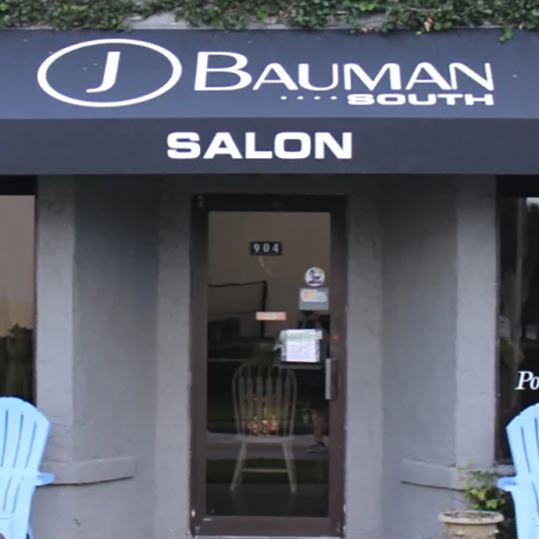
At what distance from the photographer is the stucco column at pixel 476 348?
21.3 ft

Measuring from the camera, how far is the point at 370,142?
5.87 metres

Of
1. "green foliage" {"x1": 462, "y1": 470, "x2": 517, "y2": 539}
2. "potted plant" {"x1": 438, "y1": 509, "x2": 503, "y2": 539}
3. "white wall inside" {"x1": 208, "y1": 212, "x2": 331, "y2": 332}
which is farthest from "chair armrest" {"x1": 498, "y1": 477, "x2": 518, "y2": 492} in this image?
"white wall inside" {"x1": 208, "y1": 212, "x2": 331, "y2": 332}

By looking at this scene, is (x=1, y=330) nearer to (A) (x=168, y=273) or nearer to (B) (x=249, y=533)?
(A) (x=168, y=273)

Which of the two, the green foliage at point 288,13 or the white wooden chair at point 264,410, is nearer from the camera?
the green foliage at point 288,13

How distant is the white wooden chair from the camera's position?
23.5 ft

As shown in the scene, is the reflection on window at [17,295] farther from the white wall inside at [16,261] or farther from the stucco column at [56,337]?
the stucco column at [56,337]

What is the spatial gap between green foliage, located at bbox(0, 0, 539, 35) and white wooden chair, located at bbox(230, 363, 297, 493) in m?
2.20

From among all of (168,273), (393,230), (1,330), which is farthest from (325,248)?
(1,330)

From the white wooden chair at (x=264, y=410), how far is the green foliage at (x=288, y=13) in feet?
7.23

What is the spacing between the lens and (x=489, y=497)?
6.41 m

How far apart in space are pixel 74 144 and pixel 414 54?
6.61 feet

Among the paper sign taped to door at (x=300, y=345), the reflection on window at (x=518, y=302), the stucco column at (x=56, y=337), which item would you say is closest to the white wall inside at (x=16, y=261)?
the stucco column at (x=56, y=337)

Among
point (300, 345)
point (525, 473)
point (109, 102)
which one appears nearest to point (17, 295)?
point (109, 102)

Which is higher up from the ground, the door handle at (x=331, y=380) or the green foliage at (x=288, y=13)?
the green foliage at (x=288, y=13)
